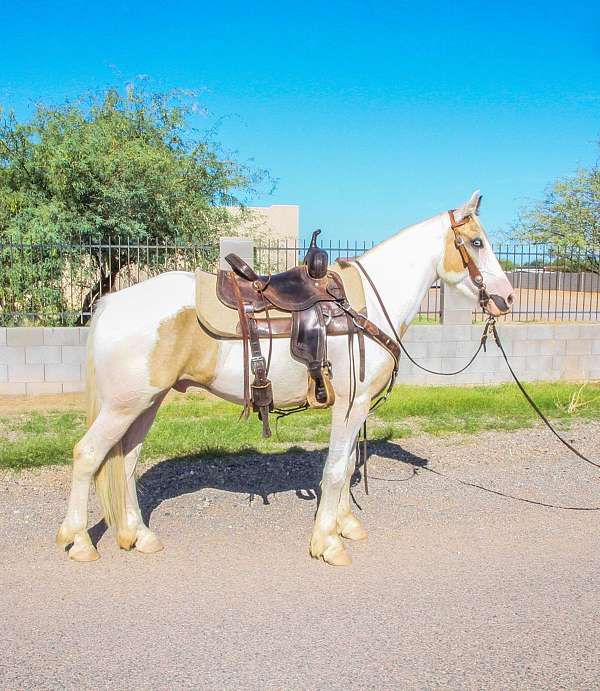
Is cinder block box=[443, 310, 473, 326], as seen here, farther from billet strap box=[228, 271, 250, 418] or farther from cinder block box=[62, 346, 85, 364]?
billet strap box=[228, 271, 250, 418]

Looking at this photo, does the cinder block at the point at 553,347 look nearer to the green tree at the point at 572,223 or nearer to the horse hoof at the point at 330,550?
the green tree at the point at 572,223

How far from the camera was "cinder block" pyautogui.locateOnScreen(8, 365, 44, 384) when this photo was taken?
Answer: 9.62 m

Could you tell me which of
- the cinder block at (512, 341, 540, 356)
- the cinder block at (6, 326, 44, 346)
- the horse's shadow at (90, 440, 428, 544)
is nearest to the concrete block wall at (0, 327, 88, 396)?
the cinder block at (6, 326, 44, 346)

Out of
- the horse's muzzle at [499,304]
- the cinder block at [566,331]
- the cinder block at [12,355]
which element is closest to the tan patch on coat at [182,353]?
the horse's muzzle at [499,304]

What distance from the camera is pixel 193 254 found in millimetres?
10875

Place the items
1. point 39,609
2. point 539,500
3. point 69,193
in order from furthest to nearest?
point 69,193 < point 539,500 < point 39,609

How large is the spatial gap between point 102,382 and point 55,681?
1.67m

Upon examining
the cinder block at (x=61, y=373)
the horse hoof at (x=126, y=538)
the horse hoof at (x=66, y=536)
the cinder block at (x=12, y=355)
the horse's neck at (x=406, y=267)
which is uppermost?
the horse's neck at (x=406, y=267)

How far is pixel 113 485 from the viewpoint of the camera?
3.97 m

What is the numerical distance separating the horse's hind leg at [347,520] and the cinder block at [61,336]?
6.61 metres

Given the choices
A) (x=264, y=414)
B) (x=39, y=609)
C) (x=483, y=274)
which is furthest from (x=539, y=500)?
(x=39, y=609)

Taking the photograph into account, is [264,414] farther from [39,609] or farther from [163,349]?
[39,609]

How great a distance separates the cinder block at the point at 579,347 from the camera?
1134cm

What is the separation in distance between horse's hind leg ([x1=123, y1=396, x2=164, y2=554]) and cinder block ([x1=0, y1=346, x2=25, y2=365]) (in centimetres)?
634
